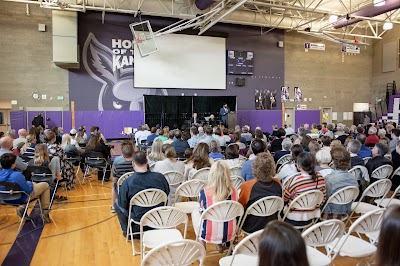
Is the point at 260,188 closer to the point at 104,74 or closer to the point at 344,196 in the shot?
the point at 344,196

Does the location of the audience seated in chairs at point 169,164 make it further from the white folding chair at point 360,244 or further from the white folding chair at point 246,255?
the white folding chair at point 360,244

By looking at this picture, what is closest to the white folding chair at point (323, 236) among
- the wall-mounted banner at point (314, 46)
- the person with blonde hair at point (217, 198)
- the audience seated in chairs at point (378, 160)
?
the person with blonde hair at point (217, 198)

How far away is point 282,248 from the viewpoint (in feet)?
3.76

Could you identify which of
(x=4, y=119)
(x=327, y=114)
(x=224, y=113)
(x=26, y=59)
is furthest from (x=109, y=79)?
(x=327, y=114)

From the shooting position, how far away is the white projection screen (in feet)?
51.9

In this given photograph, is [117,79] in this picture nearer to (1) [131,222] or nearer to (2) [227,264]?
(1) [131,222]

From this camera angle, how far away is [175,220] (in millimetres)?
3133

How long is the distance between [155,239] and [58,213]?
307 cm

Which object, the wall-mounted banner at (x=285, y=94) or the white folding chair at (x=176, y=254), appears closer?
the white folding chair at (x=176, y=254)

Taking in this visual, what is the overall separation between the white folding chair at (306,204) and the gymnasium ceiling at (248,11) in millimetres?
9745

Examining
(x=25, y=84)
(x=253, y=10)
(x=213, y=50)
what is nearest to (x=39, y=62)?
(x=25, y=84)

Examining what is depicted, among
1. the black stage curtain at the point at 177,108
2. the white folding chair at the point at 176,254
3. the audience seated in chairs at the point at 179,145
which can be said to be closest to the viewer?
the white folding chair at the point at 176,254

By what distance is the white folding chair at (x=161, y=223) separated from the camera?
2881 millimetres

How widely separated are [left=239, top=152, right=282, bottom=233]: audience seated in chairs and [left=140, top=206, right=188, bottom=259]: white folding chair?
66 cm
